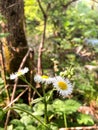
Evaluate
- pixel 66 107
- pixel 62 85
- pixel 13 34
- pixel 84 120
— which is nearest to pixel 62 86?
pixel 62 85

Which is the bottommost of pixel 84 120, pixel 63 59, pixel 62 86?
pixel 84 120

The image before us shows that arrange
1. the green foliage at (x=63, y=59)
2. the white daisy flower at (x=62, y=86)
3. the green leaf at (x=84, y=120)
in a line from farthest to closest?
1. the green leaf at (x=84, y=120)
2. the green foliage at (x=63, y=59)
3. the white daisy flower at (x=62, y=86)

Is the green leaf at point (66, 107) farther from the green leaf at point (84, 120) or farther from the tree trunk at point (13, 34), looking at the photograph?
the tree trunk at point (13, 34)

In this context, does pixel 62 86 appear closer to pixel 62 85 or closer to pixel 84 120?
pixel 62 85

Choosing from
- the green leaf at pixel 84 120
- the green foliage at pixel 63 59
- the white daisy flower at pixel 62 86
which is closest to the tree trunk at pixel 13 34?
the green foliage at pixel 63 59

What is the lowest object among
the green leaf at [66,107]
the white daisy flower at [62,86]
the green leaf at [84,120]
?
the green leaf at [84,120]

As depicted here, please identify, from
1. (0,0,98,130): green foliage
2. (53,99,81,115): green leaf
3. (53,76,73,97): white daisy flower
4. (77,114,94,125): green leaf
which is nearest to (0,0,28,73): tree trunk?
(0,0,98,130): green foliage

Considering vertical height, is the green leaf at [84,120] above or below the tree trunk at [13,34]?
below
